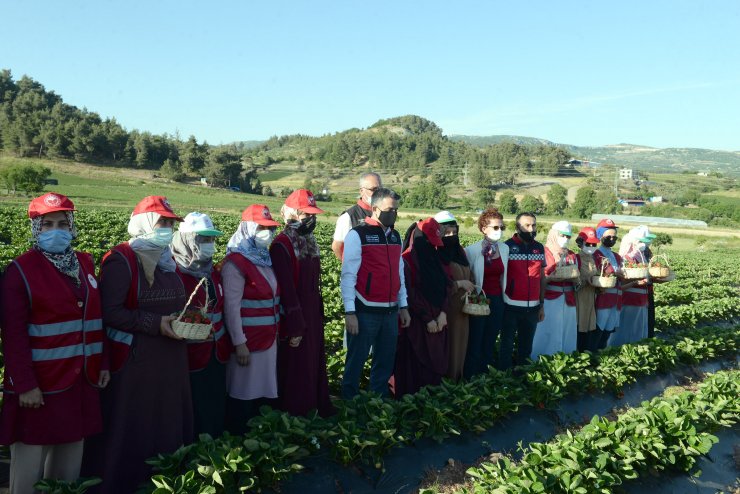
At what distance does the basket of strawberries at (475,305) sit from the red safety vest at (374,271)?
3.22ft

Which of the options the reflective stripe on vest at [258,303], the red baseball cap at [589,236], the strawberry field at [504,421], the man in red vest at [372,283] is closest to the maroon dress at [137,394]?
the strawberry field at [504,421]

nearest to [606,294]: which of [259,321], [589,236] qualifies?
[589,236]

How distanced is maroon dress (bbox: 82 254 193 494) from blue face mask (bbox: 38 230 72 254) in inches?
11.1

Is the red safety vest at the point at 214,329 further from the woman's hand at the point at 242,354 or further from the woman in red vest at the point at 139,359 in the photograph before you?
the woman in red vest at the point at 139,359

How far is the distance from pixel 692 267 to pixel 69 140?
237 feet

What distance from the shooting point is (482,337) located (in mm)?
6184

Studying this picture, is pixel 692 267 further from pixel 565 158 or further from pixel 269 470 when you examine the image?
pixel 565 158

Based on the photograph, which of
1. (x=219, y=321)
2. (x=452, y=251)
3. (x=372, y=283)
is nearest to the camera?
(x=219, y=321)

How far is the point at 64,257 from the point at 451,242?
3763 millimetres

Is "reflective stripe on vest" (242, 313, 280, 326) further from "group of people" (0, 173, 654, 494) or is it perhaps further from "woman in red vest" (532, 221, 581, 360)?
"woman in red vest" (532, 221, 581, 360)

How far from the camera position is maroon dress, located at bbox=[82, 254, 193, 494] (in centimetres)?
321

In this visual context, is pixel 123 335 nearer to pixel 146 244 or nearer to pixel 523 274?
pixel 146 244

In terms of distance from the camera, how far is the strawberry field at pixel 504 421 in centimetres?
319

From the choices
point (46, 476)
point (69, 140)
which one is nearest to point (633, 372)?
point (46, 476)
